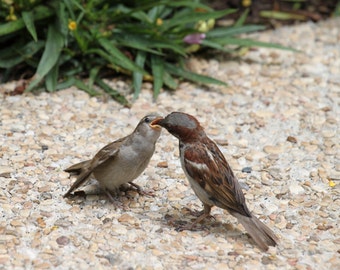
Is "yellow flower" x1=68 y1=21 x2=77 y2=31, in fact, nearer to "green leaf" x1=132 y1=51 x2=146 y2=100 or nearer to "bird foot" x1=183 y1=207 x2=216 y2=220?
"green leaf" x1=132 y1=51 x2=146 y2=100

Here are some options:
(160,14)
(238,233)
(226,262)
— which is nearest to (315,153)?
(238,233)

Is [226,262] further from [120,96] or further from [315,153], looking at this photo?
[120,96]

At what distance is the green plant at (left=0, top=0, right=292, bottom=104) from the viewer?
6609 millimetres

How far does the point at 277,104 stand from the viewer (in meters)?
6.67

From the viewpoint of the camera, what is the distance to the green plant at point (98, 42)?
21.7 feet

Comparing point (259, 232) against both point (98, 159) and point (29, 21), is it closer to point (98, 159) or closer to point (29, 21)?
point (98, 159)

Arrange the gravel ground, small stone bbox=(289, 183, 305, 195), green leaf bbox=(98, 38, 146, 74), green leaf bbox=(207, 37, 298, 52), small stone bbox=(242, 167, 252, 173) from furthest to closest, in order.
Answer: green leaf bbox=(207, 37, 298, 52), green leaf bbox=(98, 38, 146, 74), small stone bbox=(242, 167, 252, 173), small stone bbox=(289, 183, 305, 195), the gravel ground

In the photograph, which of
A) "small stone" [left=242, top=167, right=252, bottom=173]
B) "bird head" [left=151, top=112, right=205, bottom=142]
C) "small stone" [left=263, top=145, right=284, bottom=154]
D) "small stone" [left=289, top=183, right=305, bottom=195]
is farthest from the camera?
"small stone" [left=263, top=145, right=284, bottom=154]

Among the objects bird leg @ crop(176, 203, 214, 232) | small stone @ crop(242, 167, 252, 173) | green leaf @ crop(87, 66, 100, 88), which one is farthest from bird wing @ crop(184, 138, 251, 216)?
green leaf @ crop(87, 66, 100, 88)

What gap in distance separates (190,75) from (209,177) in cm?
244

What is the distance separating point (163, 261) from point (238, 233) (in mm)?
631

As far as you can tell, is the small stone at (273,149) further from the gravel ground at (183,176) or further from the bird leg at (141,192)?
the bird leg at (141,192)

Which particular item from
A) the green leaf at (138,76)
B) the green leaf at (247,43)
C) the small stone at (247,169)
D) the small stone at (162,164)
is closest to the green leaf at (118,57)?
the green leaf at (138,76)

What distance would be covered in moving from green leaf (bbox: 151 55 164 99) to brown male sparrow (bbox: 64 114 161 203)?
173 centimetres
